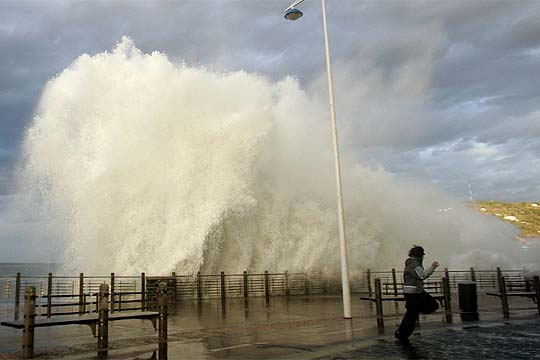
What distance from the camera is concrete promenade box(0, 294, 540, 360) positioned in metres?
7.13

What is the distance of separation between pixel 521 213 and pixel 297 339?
99058 millimetres

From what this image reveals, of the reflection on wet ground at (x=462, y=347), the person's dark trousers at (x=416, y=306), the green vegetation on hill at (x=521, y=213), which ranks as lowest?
the reflection on wet ground at (x=462, y=347)

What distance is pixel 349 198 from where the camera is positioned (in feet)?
104

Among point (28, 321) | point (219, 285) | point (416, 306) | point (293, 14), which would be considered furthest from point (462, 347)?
point (219, 285)

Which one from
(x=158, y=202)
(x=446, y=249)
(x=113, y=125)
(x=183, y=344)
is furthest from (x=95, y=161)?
(x=446, y=249)

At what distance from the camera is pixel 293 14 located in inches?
620

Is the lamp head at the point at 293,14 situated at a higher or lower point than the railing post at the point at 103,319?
higher

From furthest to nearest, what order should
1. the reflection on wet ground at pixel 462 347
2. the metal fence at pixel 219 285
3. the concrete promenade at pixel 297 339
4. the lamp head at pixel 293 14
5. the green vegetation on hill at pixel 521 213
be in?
the green vegetation on hill at pixel 521 213 → the metal fence at pixel 219 285 → the lamp head at pixel 293 14 → the concrete promenade at pixel 297 339 → the reflection on wet ground at pixel 462 347

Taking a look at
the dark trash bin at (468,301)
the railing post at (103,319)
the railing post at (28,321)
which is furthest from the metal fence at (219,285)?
the railing post at (28,321)

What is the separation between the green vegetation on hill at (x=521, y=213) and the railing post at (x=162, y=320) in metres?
73.3

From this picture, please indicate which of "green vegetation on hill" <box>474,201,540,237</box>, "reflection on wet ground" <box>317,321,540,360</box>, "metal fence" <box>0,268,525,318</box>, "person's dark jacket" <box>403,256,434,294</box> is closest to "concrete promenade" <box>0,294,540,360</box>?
"reflection on wet ground" <box>317,321,540,360</box>

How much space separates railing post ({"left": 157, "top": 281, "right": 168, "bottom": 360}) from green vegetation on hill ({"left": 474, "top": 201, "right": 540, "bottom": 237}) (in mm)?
73270

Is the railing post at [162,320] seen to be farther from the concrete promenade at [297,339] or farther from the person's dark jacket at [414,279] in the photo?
the person's dark jacket at [414,279]

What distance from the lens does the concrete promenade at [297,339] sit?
23.4ft
